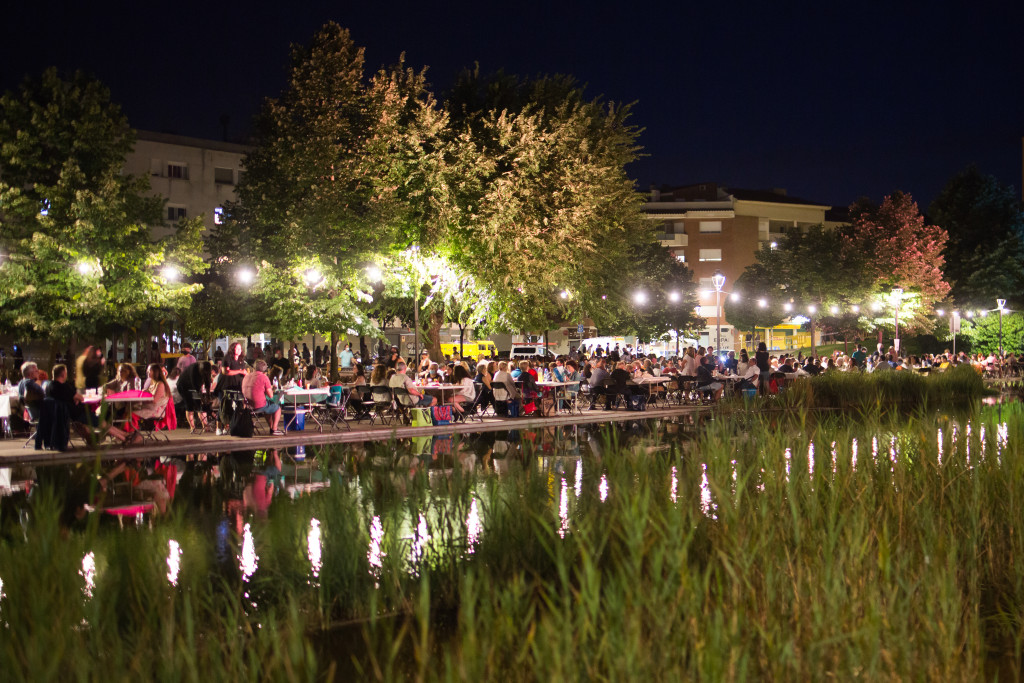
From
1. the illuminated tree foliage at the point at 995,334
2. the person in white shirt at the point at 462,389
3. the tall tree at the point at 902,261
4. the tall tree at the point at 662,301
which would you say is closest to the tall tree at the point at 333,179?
the person in white shirt at the point at 462,389

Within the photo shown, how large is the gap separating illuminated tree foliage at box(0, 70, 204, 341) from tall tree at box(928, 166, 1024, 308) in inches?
2108

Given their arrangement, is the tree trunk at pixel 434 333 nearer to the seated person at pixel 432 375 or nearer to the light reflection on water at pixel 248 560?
the seated person at pixel 432 375

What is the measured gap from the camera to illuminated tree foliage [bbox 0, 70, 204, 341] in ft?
92.8

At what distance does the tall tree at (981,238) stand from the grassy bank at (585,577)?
205 ft

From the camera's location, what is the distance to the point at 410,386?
20344 mm

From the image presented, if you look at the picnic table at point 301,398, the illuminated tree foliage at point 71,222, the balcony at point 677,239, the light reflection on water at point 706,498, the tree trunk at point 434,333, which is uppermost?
the balcony at point 677,239

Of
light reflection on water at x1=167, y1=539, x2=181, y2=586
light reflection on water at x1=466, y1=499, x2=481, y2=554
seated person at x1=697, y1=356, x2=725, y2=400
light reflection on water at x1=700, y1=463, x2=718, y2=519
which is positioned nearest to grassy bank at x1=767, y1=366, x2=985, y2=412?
seated person at x1=697, y1=356, x2=725, y2=400

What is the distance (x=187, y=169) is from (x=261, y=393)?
49.6 meters

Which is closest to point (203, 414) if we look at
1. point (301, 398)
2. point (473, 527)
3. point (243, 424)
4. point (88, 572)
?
point (243, 424)

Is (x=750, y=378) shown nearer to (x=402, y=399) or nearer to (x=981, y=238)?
(x=402, y=399)

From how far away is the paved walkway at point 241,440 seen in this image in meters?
15.1

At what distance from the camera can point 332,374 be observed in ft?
94.4

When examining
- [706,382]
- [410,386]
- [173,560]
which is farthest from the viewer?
[706,382]

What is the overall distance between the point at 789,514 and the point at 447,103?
3003 cm
